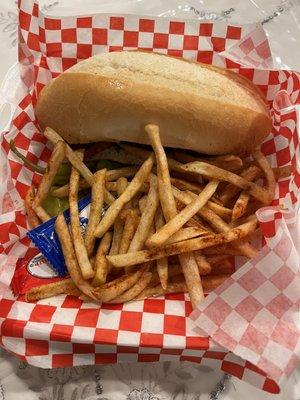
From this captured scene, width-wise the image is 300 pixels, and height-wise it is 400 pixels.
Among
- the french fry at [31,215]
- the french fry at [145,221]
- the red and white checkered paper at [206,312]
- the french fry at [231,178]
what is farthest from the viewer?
the french fry at [31,215]

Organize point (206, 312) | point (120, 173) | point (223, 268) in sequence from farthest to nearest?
point (120, 173) → point (223, 268) → point (206, 312)

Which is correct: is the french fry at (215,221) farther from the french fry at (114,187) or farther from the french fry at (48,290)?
the french fry at (48,290)

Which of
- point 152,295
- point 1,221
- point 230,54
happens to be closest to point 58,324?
point 152,295

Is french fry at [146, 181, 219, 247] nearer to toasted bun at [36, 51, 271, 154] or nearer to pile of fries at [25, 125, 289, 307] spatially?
pile of fries at [25, 125, 289, 307]

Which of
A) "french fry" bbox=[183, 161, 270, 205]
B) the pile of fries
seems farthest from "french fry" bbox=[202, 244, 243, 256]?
"french fry" bbox=[183, 161, 270, 205]

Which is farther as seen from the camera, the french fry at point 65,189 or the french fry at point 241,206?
the french fry at point 65,189

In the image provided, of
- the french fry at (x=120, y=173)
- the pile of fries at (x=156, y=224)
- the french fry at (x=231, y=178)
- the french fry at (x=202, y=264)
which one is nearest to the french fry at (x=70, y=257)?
the pile of fries at (x=156, y=224)

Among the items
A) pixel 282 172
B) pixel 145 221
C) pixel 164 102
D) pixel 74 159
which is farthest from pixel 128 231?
pixel 282 172

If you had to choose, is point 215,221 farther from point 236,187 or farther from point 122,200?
point 122,200
